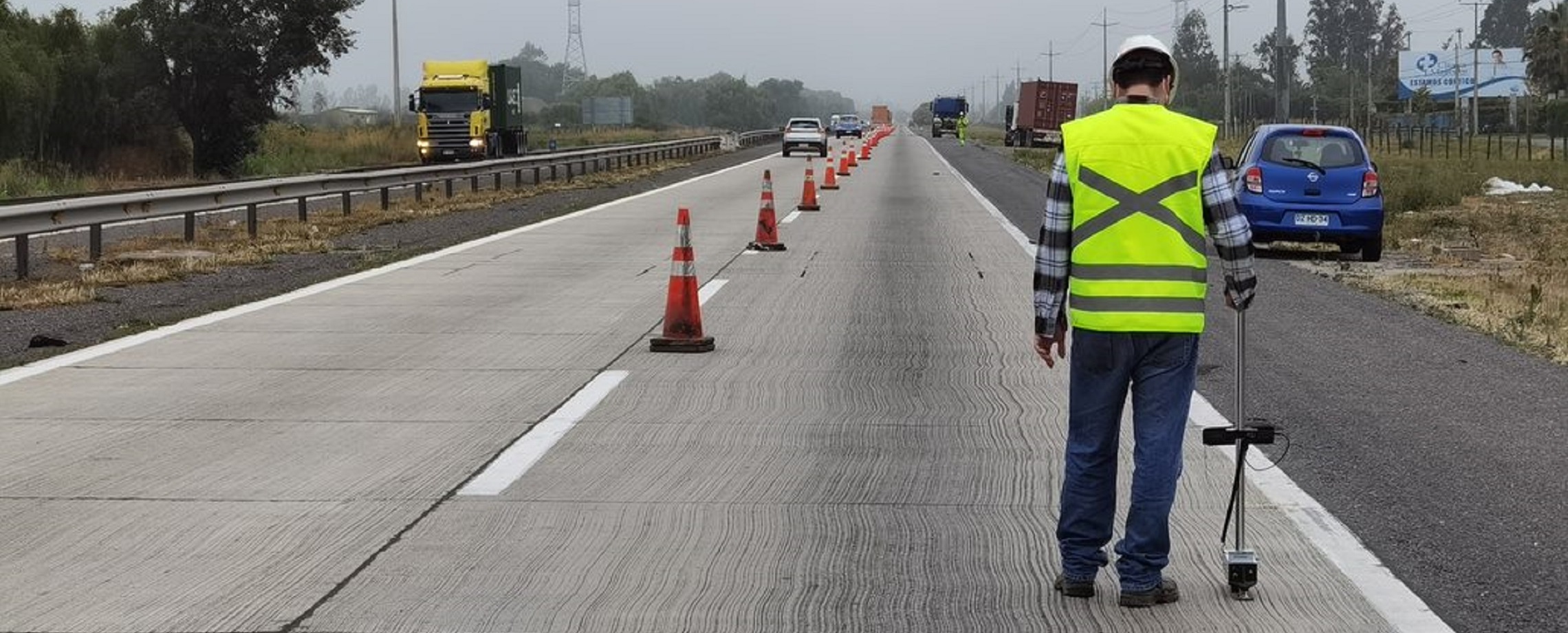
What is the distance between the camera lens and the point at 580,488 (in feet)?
23.9

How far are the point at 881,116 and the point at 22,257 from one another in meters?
168

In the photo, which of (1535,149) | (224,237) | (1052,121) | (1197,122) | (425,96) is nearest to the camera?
Result: (1197,122)

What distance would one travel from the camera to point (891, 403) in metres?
9.51

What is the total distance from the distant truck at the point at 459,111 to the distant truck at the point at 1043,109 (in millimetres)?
33778

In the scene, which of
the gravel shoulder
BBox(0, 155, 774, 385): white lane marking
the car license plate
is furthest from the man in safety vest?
the car license plate

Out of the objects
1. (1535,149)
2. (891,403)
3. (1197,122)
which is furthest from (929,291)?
(1535,149)

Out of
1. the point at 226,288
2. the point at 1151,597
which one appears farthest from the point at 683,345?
the point at 226,288

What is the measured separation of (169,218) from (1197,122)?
2488 centimetres

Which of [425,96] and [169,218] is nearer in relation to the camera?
[169,218]

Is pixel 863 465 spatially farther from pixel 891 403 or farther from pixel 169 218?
pixel 169 218

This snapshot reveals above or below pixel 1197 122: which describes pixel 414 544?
below

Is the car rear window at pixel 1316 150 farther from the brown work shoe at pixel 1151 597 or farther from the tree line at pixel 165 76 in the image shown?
the tree line at pixel 165 76

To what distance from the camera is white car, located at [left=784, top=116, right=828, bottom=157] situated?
68.1 metres

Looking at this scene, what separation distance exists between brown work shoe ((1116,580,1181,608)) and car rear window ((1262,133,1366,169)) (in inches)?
593
